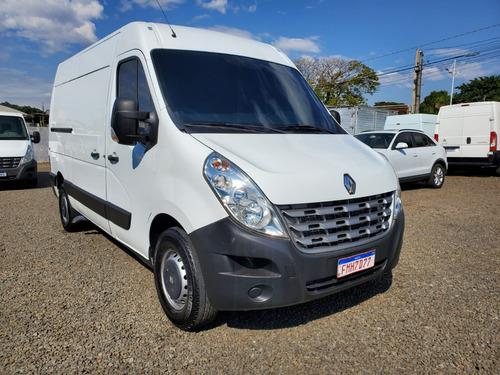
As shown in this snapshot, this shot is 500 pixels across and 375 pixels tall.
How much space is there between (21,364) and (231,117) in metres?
2.23

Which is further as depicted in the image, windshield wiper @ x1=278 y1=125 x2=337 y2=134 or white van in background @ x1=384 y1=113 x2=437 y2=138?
white van in background @ x1=384 y1=113 x2=437 y2=138

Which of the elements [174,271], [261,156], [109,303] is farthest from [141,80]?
[109,303]

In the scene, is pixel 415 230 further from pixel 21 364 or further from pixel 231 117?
pixel 21 364

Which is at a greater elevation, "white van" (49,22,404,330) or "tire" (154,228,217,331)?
"white van" (49,22,404,330)

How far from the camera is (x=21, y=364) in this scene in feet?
7.92

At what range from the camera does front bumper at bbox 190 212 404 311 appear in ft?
7.50

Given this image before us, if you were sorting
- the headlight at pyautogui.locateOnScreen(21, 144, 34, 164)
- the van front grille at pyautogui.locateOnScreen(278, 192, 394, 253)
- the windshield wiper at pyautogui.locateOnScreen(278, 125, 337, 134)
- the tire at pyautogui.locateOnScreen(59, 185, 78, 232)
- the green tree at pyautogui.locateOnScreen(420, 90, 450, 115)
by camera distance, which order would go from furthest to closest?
the green tree at pyautogui.locateOnScreen(420, 90, 450, 115), the headlight at pyautogui.locateOnScreen(21, 144, 34, 164), the tire at pyautogui.locateOnScreen(59, 185, 78, 232), the windshield wiper at pyautogui.locateOnScreen(278, 125, 337, 134), the van front grille at pyautogui.locateOnScreen(278, 192, 394, 253)

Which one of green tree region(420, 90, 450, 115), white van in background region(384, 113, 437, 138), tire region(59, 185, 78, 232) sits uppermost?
green tree region(420, 90, 450, 115)

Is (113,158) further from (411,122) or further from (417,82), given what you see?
(417,82)

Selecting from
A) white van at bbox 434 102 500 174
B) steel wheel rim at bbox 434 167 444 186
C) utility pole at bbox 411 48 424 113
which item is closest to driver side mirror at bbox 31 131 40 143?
steel wheel rim at bbox 434 167 444 186

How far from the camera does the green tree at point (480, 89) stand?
58.0 meters

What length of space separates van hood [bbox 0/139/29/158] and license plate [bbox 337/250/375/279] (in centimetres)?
1022

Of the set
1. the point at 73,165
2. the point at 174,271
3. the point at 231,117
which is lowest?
the point at 174,271

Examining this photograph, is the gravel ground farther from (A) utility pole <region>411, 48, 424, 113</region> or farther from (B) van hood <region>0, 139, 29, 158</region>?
(A) utility pole <region>411, 48, 424, 113</region>
